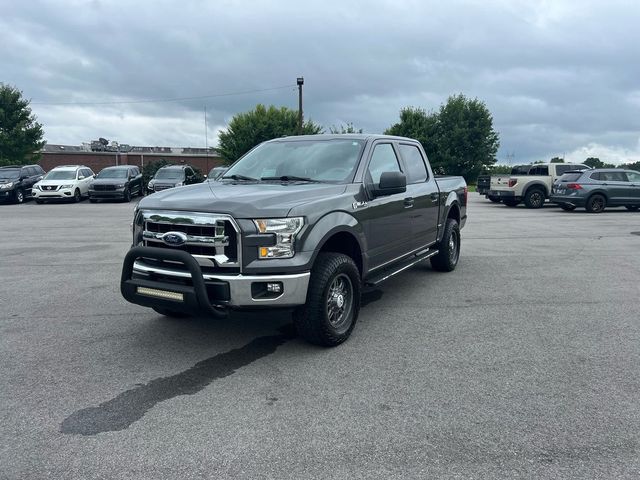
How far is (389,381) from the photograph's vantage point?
3891 mm

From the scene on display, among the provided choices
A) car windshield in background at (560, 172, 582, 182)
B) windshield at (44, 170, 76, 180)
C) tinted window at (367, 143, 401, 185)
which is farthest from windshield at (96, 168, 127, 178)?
tinted window at (367, 143, 401, 185)

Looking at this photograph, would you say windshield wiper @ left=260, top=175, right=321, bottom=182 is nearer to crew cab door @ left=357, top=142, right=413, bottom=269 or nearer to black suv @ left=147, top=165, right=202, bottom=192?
crew cab door @ left=357, top=142, right=413, bottom=269

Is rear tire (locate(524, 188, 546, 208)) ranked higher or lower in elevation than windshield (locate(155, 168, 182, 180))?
lower

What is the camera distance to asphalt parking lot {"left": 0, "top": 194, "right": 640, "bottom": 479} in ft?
9.38

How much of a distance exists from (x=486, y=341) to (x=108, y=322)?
3.75m

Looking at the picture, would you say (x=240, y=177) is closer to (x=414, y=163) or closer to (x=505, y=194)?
(x=414, y=163)

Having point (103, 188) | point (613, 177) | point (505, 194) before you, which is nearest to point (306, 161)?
point (613, 177)

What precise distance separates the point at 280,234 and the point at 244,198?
1.45ft

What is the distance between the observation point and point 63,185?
23.4 meters

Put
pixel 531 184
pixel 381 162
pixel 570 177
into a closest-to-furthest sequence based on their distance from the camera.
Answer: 1. pixel 381 162
2. pixel 570 177
3. pixel 531 184

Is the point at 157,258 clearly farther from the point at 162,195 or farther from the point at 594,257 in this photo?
the point at 594,257

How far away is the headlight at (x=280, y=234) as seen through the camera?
4.05 meters

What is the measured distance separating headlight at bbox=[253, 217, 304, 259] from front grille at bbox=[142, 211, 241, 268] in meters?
0.20

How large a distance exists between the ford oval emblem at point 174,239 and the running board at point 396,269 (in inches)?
77.0
